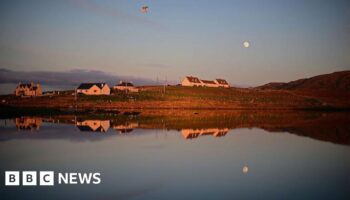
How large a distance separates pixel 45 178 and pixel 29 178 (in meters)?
0.73

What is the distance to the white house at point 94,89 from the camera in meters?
115

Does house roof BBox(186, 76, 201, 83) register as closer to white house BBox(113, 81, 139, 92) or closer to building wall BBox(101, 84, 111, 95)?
white house BBox(113, 81, 139, 92)

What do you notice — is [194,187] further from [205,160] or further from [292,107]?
[292,107]

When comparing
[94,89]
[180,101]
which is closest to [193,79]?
[94,89]

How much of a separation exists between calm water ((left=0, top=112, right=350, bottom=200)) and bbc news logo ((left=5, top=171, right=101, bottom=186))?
536 millimetres

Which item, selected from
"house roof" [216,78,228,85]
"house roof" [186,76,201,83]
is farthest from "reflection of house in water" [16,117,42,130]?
"house roof" [216,78,228,85]

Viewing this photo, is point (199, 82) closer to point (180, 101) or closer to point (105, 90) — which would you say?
point (105, 90)

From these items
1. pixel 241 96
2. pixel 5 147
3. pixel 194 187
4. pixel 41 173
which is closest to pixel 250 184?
pixel 194 187

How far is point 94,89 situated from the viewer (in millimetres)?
116875

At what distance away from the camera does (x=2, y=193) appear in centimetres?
1445

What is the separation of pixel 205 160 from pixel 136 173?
521 cm

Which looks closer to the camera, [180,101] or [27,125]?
[27,125]

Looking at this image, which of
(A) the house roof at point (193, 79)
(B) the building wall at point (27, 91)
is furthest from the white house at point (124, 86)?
(B) the building wall at point (27, 91)

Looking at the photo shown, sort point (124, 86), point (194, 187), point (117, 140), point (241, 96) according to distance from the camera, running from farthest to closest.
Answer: point (124, 86)
point (241, 96)
point (117, 140)
point (194, 187)
